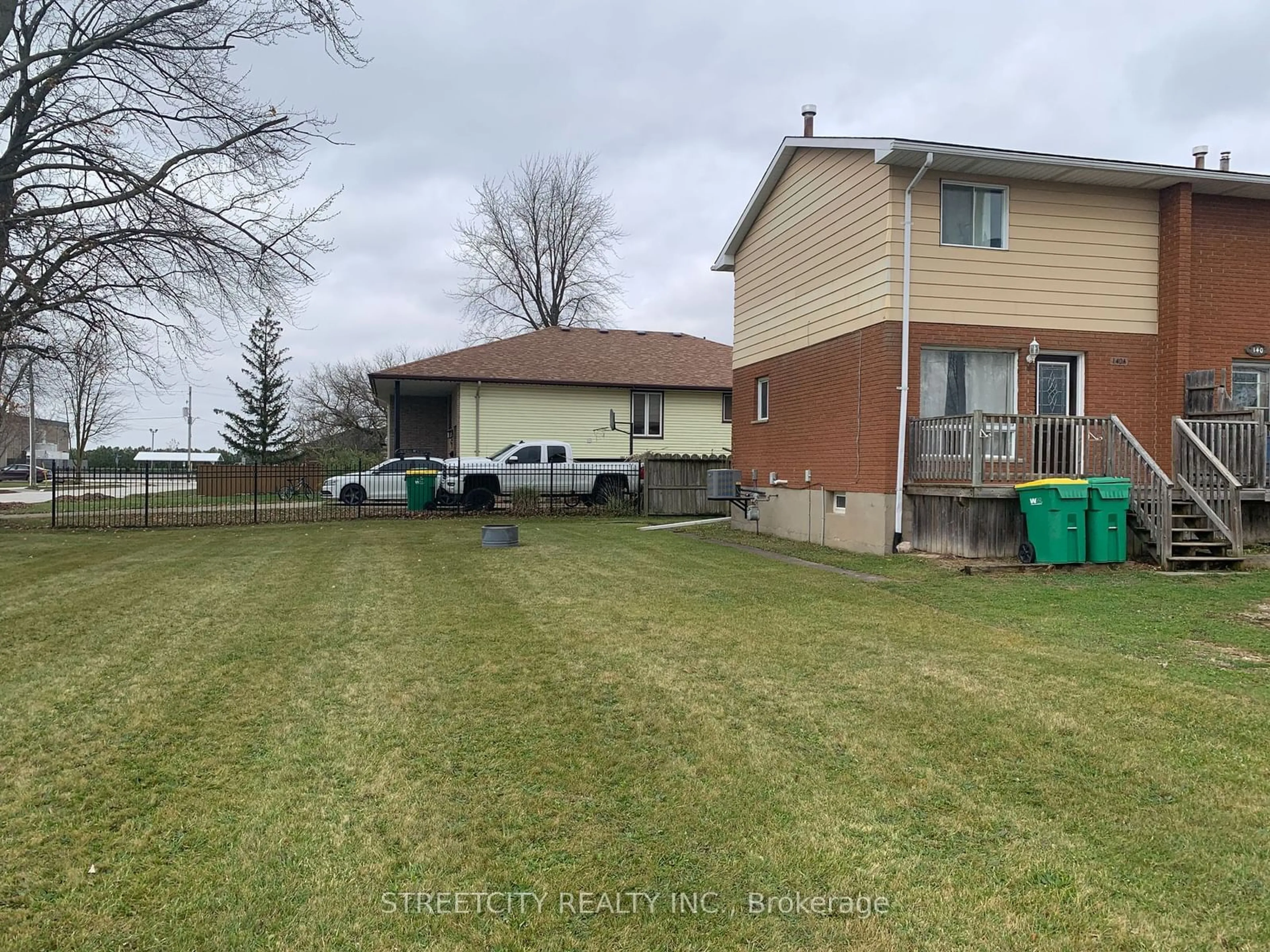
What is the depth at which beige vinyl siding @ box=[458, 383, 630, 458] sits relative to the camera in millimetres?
25812

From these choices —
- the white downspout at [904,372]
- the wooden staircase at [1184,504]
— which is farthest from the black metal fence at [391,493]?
the wooden staircase at [1184,504]

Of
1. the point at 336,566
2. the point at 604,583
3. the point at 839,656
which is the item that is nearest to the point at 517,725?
the point at 839,656

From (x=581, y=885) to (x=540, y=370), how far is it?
2438 centimetres

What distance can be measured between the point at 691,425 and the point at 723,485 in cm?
1156

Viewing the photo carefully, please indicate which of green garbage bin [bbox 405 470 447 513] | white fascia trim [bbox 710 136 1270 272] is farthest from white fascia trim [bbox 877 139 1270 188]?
green garbage bin [bbox 405 470 447 513]

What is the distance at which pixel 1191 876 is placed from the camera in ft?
9.71

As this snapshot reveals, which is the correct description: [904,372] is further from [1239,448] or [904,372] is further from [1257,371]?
[1257,371]

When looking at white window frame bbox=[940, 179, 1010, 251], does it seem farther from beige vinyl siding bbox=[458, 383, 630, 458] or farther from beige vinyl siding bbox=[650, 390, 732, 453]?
beige vinyl siding bbox=[650, 390, 732, 453]

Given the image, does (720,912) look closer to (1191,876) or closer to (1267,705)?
(1191,876)

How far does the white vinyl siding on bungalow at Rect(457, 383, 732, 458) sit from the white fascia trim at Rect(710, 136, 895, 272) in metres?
8.04

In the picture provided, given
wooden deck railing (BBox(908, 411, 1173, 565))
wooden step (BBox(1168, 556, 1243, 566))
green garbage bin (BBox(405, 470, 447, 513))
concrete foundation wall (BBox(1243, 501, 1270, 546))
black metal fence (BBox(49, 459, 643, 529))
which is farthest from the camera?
green garbage bin (BBox(405, 470, 447, 513))

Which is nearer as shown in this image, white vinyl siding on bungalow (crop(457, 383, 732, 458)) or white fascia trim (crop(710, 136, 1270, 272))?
white fascia trim (crop(710, 136, 1270, 272))

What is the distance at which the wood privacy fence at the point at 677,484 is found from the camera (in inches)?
875

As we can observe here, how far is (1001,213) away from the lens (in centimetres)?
1276
